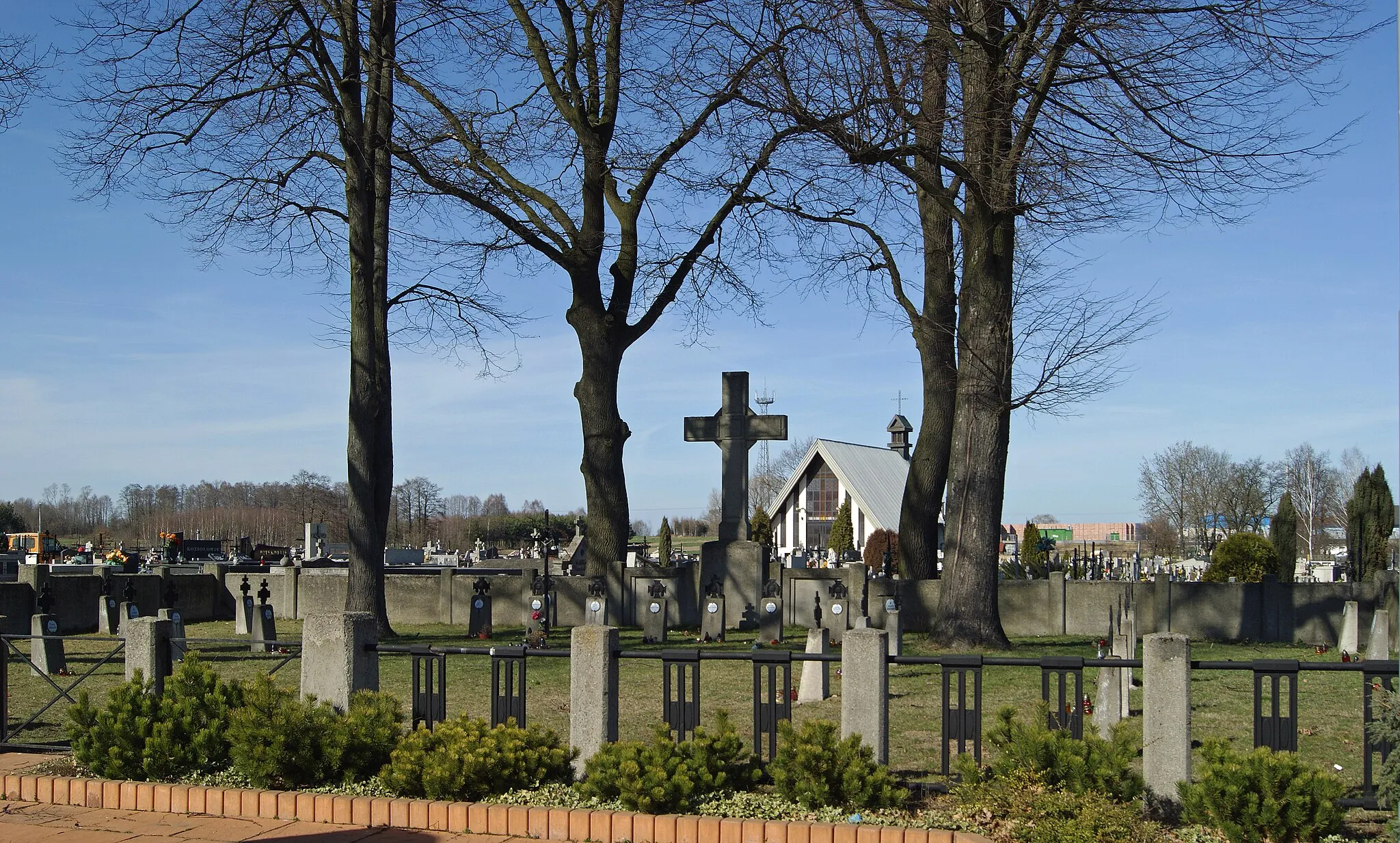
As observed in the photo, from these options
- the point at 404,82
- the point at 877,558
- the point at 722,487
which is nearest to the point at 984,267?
the point at 722,487

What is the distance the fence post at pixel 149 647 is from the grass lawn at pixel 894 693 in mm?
340

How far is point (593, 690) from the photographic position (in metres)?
7.71

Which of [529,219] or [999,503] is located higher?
[529,219]

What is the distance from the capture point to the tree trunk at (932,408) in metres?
22.6

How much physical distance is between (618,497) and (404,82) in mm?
8048

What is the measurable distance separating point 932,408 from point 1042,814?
1695 cm

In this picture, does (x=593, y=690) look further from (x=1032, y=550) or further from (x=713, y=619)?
(x=1032, y=550)

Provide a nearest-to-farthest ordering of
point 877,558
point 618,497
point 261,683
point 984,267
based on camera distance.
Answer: point 261,683
point 984,267
point 618,497
point 877,558

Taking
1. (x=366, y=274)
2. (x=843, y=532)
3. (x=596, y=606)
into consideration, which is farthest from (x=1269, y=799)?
(x=843, y=532)

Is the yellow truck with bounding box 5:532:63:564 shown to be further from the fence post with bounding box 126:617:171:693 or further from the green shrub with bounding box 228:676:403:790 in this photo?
the green shrub with bounding box 228:676:403:790

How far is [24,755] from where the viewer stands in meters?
9.10

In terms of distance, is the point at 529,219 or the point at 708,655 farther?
the point at 529,219

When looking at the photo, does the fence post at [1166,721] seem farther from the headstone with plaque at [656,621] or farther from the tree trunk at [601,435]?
the tree trunk at [601,435]

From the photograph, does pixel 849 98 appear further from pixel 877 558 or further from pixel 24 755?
pixel 877 558
